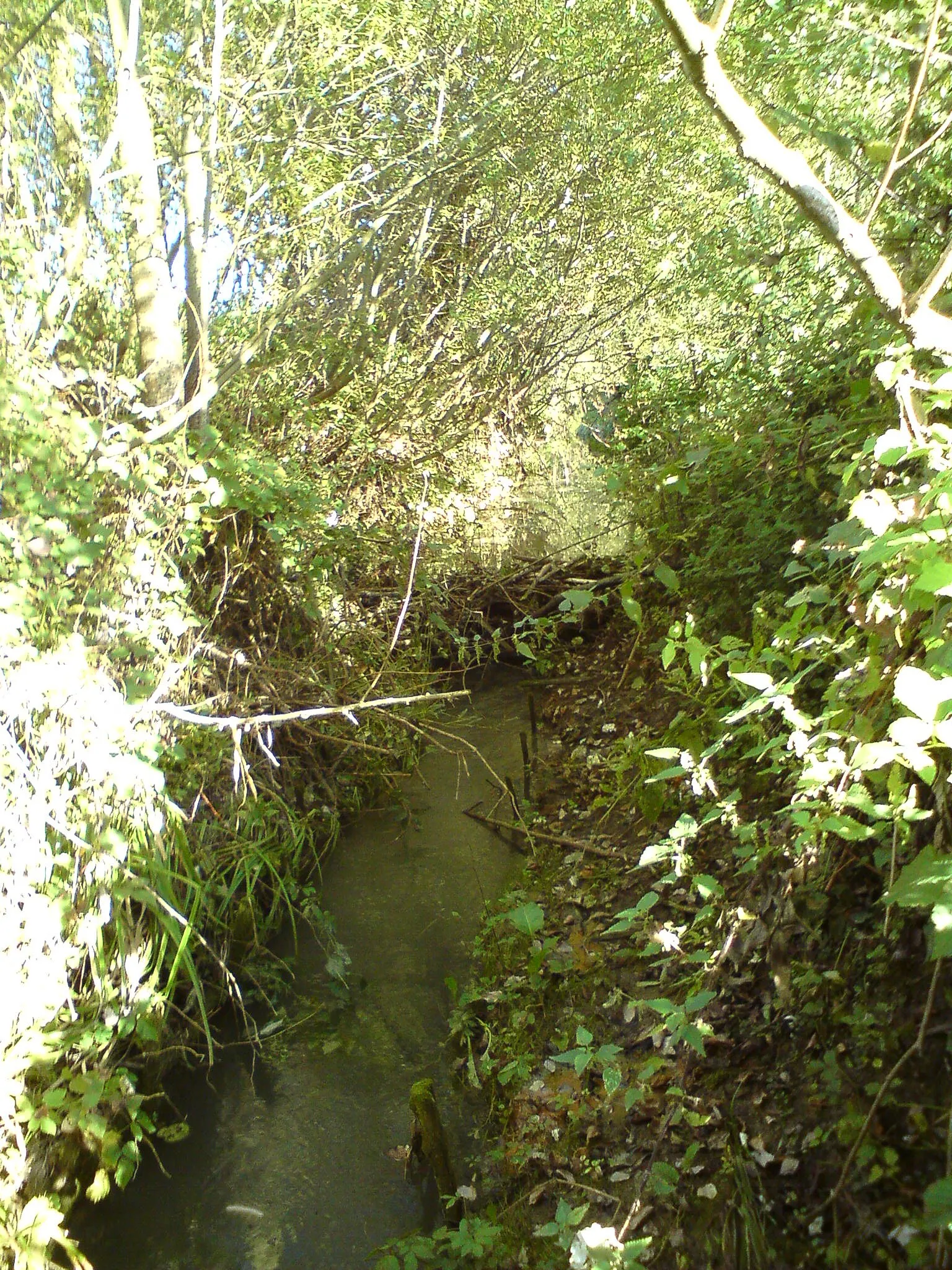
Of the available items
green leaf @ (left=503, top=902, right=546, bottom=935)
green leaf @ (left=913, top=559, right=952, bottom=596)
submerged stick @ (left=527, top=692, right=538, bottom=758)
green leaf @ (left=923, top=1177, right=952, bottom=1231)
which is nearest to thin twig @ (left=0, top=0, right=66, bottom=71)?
green leaf @ (left=913, top=559, right=952, bottom=596)

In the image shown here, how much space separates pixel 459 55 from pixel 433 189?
988 millimetres

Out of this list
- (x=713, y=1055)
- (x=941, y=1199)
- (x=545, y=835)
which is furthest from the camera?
(x=545, y=835)

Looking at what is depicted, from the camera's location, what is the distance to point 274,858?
400 cm

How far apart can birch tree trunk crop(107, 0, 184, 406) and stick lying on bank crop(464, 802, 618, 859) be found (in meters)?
2.69

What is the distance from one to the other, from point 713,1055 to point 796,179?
92.5 inches

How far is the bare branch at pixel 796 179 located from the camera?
6.42 feet

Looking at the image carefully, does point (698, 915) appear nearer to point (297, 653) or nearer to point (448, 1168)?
point (448, 1168)

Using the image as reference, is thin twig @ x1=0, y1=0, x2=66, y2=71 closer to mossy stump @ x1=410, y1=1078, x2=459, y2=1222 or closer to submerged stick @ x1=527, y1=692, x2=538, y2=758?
mossy stump @ x1=410, y1=1078, x2=459, y2=1222

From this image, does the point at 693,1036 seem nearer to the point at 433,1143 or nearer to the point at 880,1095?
the point at 880,1095

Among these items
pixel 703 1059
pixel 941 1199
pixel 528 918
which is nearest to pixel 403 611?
pixel 528 918

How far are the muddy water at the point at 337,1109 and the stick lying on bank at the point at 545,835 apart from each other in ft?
0.31

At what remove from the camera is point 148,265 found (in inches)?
151

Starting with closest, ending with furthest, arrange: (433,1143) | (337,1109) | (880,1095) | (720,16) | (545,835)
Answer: (720,16), (880,1095), (433,1143), (337,1109), (545,835)

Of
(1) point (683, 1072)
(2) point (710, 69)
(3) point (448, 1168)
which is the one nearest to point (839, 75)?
(2) point (710, 69)
